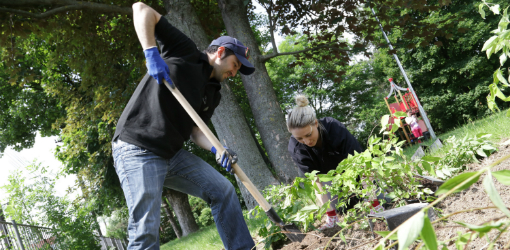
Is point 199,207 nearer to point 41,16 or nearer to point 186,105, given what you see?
point 41,16

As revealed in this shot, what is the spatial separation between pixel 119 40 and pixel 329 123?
5176 mm

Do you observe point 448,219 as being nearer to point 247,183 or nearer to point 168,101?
point 247,183

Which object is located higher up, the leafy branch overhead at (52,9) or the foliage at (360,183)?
the leafy branch overhead at (52,9)

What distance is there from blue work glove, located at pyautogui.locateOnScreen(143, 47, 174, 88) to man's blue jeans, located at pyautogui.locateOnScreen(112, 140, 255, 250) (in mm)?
503

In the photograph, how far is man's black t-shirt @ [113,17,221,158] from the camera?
2.21 m

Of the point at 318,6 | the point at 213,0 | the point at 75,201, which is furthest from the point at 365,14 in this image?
the point at 75,201

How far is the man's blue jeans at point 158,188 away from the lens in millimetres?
2031

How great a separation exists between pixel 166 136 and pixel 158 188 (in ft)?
1.12

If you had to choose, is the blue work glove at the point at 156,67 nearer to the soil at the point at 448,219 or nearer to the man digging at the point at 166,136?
the man digging at the point at 166,136

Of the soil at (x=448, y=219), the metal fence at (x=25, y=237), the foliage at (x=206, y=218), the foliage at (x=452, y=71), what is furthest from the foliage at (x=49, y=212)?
the foliage at (x=452, y=71)

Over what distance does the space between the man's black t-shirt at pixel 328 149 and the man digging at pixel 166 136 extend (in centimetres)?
90

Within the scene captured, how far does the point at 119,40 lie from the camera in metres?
6.61

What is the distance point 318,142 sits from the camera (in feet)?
10.2

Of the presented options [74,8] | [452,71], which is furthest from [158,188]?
[452,71]
